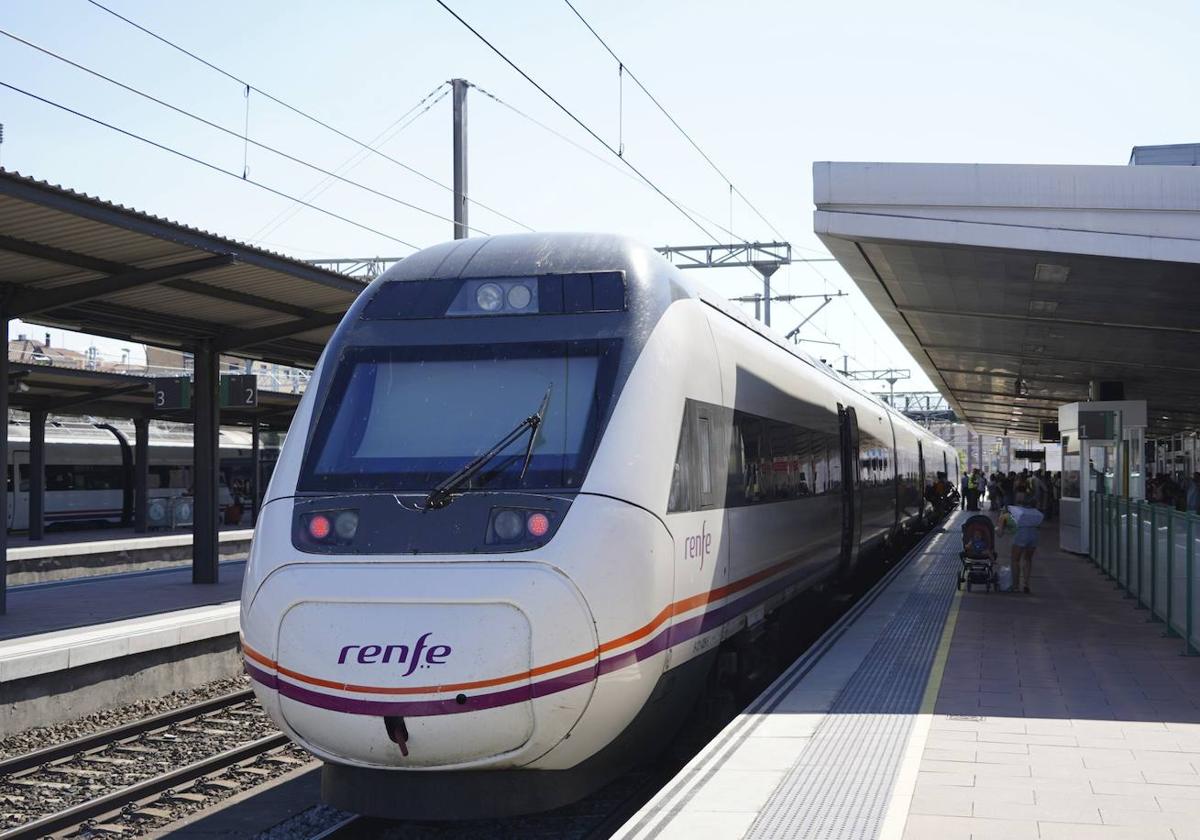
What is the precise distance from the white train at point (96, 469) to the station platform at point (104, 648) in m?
20.7

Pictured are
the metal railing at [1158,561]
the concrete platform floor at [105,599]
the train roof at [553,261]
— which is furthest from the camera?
the concrete platform floor at [105,599]

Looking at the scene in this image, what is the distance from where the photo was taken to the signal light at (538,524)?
6.54 metres

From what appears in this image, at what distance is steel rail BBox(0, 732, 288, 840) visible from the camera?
26.7 ft

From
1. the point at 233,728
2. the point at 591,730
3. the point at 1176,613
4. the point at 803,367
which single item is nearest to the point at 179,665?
the point at 233,728

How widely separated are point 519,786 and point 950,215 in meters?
8.66

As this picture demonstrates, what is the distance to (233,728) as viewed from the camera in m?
11.4

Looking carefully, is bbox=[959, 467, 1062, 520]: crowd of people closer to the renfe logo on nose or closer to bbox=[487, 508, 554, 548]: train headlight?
bbox=[487, 508, 554, 548]: train headlight

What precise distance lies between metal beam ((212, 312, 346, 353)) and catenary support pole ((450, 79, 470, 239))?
212cm

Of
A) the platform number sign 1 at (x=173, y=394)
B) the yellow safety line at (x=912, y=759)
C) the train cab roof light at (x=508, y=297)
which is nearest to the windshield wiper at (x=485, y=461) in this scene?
the train cab roof light at (x=508, y=297)

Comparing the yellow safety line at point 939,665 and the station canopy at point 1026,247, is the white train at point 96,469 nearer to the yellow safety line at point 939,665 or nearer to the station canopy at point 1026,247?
the station canopy at point 1026,247

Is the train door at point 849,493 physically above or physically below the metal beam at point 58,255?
below

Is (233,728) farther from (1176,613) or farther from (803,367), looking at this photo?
(1176,613)

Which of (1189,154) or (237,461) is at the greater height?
(1189,154)

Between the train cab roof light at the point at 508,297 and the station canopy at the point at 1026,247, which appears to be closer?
the train cab roof light at the point at 508,297
